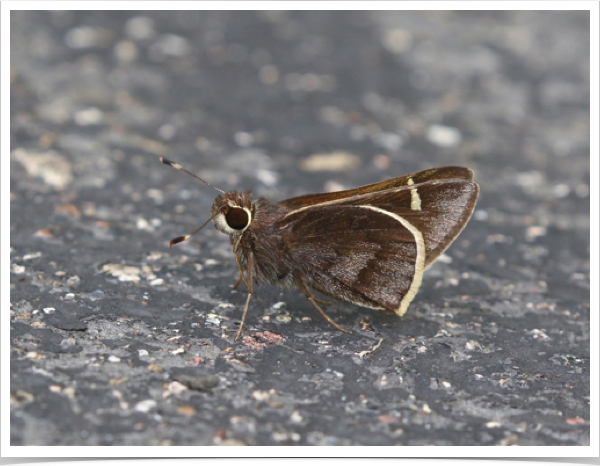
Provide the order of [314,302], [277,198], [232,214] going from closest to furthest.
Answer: [232,214] < [314,302] < [277,198]

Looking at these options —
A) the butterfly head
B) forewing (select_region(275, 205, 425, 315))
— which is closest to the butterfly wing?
forewing (select_region(275, 205, 425, 315))

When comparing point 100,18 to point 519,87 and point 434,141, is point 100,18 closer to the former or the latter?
point 434,141

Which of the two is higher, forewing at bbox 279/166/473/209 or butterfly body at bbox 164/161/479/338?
forewing at bbox 279/166/473/209

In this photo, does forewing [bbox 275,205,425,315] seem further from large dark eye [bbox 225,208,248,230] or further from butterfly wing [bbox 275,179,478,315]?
large dark eye [bbox 225,208,248,230]

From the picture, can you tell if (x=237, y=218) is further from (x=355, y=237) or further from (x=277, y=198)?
(x=277, y=198)

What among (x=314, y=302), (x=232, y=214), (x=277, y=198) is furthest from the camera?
(x=277, y=198)

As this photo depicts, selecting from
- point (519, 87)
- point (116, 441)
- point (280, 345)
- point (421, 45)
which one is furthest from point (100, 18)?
point (116, 441)

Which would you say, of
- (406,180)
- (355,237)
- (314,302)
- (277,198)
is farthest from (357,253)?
(277,198)
